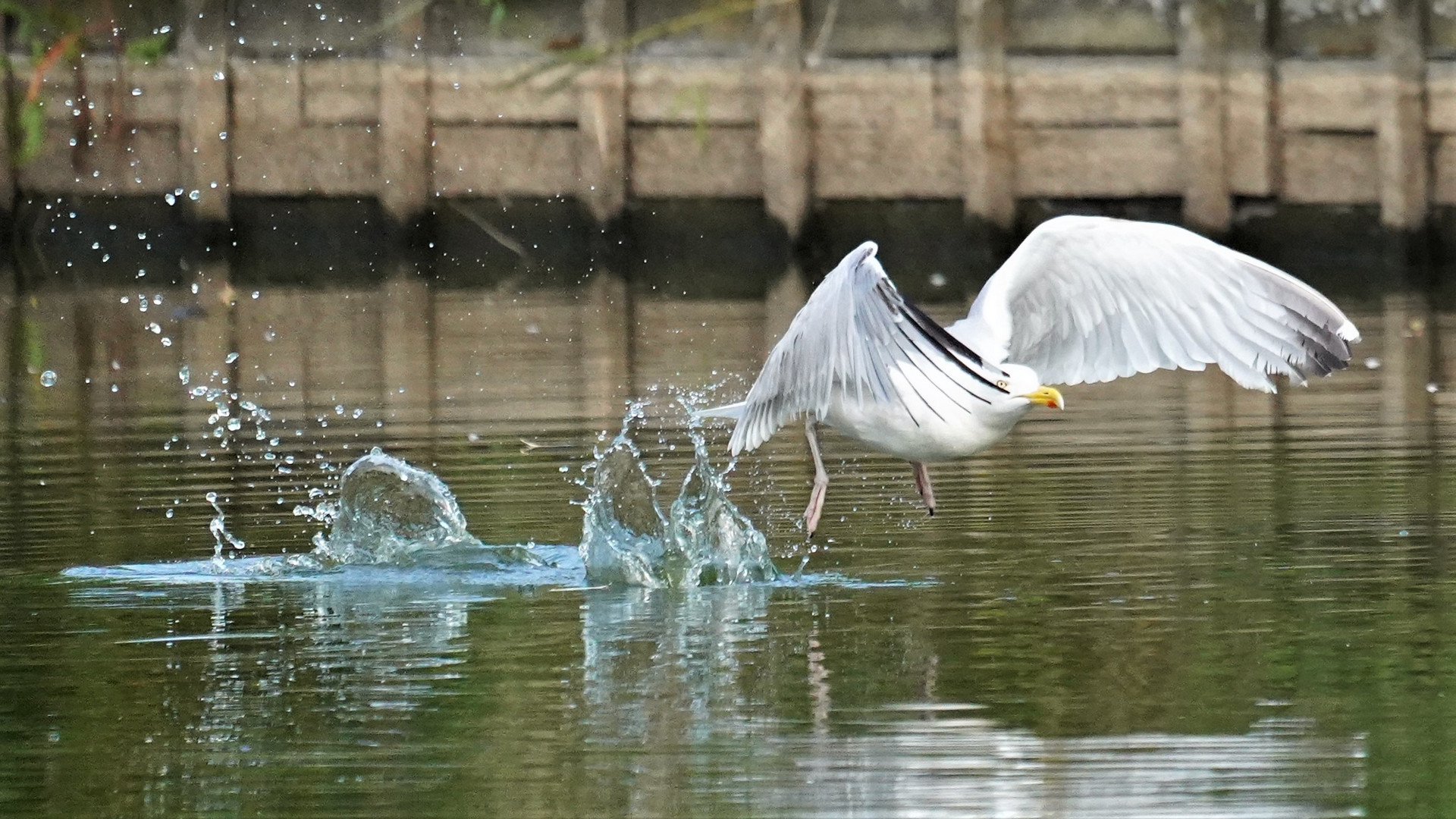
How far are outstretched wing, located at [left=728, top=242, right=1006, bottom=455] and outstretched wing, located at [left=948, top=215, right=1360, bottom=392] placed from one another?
430 millimetres

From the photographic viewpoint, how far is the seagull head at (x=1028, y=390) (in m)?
8.12

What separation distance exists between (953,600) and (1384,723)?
1968 millimetres

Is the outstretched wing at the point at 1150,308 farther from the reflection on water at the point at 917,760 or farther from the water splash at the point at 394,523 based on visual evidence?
the reflection on water at the point at 917,760

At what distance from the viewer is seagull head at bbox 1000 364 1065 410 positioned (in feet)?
26.6

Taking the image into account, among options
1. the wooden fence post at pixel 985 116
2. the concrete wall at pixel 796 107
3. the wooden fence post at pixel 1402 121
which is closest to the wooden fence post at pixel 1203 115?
the concrete wall at pixel 796 107

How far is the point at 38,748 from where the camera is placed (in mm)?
6156

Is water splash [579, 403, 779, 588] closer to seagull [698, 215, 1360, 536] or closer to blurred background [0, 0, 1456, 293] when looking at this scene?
seagull [698, 215, 1360, 536]

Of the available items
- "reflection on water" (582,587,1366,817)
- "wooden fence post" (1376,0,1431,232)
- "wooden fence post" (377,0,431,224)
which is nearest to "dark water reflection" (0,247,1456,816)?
"reflection on water" (582,587,1366,817)

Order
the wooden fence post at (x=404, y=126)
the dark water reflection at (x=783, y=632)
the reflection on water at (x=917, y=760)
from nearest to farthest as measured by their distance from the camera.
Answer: the reflection on water at (x=917, y=760) < the dark water reflection at (x=783, y=632) < the wooden fence post at (x=404, y=126)

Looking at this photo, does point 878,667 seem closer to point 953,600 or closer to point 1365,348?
point 953,600

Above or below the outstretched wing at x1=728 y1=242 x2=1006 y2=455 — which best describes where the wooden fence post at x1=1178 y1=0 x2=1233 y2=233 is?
above

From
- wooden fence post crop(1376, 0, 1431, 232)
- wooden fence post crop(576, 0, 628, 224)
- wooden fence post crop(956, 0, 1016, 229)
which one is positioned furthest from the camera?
wooden fence post crop(576, 0, 628, 224)

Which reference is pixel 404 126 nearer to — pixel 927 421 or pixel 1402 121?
pixel 1402 121

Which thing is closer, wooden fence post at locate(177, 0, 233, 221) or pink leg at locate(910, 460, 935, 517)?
pink leg at locate(910, 460, 935, 517)
